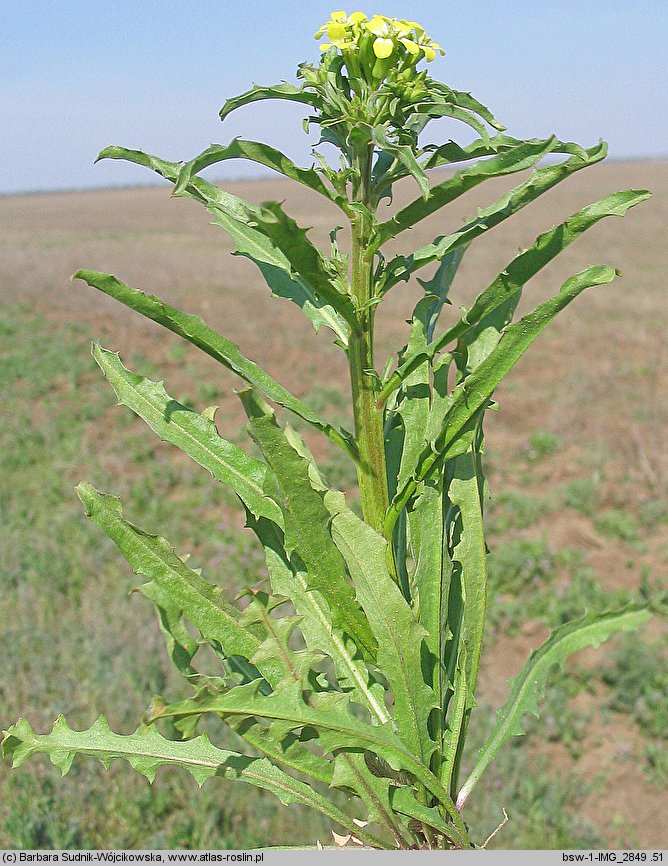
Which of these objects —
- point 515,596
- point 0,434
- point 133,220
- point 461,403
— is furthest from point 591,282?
point 133,220

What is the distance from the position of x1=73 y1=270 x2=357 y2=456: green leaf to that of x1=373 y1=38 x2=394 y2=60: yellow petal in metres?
0.41

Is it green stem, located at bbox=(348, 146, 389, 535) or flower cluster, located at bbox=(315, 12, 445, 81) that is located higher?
flower cluster, located at bbox=(315, 12, 445, 81)

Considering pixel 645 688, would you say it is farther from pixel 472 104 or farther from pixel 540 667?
pixel 472 104

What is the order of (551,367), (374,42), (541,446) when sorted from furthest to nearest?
(551,367)
(541,446)
(374,42)

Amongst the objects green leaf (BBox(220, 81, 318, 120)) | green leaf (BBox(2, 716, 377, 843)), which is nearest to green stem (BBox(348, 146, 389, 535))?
green leaf (BBox(220, 81, 318, 120))

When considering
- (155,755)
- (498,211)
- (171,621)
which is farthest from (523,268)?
(155,755)

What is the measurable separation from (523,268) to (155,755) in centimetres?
89

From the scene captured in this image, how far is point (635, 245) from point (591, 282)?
85.4ft

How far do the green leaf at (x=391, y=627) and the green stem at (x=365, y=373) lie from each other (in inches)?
3.1

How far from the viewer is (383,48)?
884 millimetres

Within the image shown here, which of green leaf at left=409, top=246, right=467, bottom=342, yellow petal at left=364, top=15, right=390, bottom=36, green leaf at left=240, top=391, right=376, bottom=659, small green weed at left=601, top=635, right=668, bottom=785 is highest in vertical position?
yellow petal at left=364, top=15, right=390, bottom=36

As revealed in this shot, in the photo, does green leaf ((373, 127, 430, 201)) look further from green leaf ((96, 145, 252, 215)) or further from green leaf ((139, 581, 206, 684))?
green leaf ((139, 581, 206, 684))

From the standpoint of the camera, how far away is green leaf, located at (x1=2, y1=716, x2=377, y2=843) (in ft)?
3.37

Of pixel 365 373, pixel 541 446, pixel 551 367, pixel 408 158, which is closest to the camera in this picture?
pixel 408 158
